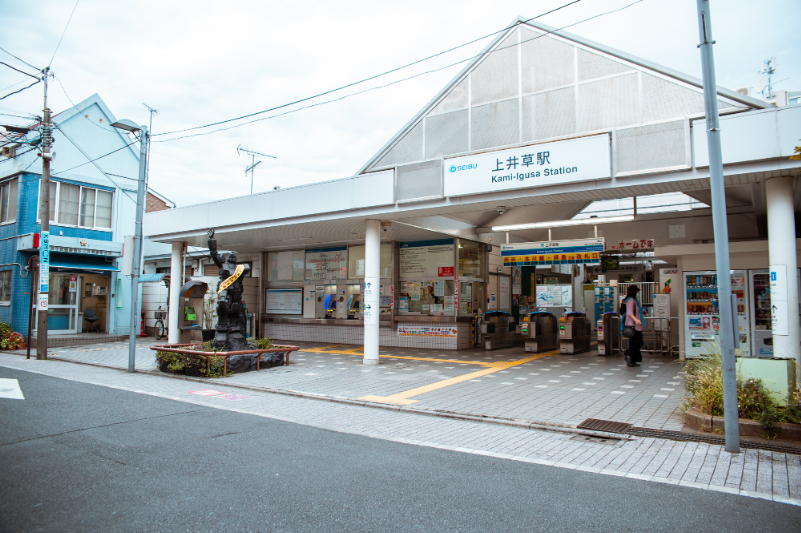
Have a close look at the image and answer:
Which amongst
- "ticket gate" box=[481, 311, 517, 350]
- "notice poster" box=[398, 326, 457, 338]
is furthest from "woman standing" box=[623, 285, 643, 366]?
"notice poster" box=[398, 326, 457, 338]

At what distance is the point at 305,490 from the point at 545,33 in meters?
9.60

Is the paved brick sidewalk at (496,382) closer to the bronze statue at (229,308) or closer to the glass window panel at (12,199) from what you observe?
the bronze statue at (229,308)

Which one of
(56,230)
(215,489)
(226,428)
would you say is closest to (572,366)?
(226,428)

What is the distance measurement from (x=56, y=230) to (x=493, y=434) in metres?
19.7

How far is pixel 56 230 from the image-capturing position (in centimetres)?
A: 1900

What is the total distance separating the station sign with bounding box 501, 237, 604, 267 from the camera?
12.5 metres

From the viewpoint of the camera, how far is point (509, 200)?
31.6 feet

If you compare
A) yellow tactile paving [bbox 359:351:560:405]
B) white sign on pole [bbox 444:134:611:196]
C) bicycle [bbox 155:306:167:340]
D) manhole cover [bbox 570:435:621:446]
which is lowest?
manhole cover [bbox 570:435:621:446]

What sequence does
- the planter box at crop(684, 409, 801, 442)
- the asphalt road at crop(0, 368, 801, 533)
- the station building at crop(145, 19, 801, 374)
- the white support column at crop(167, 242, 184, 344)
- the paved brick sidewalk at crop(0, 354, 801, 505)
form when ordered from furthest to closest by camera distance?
the white support column at crop(167, 242, 184, 344), the station building at crop(145, 19, 801, 374), the planter box at crop(684, 409, 801, 442), the paved brick sidewalk at crop(0, 354, 801, 505), the asphalt road at crop(0, 368, 801, 533)

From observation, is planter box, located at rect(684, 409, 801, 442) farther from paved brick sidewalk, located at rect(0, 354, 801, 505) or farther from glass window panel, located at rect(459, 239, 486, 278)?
glass window panel, located at rect(459, 239, 486, 278)

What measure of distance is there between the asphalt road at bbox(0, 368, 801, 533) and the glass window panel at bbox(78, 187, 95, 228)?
16.9 meters

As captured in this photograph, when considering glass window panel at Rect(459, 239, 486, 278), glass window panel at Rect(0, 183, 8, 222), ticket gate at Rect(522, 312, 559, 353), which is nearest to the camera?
ticket gate at Rect(522, 312, 559, 353)

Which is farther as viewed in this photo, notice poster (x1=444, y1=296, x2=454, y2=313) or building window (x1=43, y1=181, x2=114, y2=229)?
building window (x1=43, y1=181, x2=114, y2=229)

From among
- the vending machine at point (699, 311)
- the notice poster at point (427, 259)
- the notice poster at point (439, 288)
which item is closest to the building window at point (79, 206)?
the notice poster at point (427, 259)
